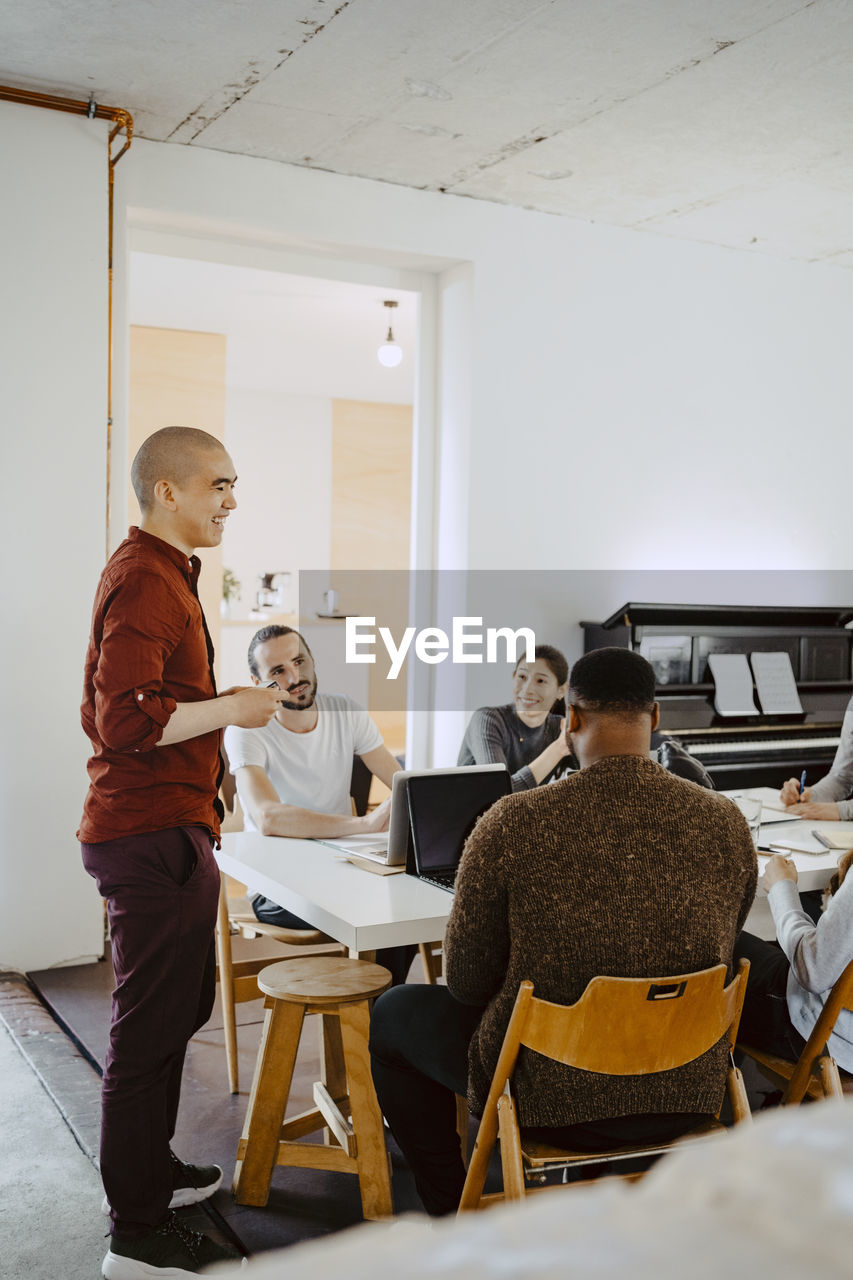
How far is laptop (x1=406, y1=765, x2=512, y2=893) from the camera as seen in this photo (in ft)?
9.14

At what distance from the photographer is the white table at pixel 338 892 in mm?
2369

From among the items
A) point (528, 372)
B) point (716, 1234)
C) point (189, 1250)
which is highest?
point (528, 372)

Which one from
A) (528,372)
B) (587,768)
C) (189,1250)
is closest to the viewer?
(587,768)

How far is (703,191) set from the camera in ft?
16.7

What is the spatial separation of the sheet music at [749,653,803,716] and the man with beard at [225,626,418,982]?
2.57 meters

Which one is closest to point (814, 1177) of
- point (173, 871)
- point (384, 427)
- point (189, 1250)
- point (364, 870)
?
point (173, 871)

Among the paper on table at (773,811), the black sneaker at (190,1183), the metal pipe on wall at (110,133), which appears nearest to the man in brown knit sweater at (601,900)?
the black sneaker at (190,1183)

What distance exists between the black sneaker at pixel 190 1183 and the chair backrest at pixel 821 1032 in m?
1.29

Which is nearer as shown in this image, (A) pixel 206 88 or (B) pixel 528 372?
(A) pixel 206 88

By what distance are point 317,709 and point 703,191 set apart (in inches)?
123

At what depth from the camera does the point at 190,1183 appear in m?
2.56

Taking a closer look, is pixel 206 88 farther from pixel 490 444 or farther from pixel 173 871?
pixel 173 871

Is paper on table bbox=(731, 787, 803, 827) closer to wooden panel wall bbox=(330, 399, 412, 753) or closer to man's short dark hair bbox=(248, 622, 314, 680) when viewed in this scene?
man's short dark hair bbox=(248, 622, 314, 680)

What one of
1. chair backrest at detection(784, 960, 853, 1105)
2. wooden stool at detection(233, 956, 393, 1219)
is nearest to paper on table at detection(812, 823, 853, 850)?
chair backrest at detection(784, 960, 853, 1105)
